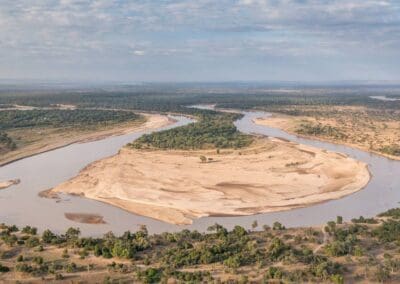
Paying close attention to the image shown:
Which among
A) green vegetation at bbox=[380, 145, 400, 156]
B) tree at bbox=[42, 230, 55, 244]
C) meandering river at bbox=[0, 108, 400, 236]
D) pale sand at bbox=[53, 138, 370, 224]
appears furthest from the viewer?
green vegetation at bbox=[380, 145, 400, 156]

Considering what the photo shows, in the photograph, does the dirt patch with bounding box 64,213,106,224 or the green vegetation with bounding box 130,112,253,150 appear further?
the green vegetation with bounding box 130,112,253,150

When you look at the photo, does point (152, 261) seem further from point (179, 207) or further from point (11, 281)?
point (179, 207)

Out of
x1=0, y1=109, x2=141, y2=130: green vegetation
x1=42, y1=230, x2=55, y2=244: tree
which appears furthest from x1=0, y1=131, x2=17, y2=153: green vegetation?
x1=42, y1=230, x2=55, y2=244: tree

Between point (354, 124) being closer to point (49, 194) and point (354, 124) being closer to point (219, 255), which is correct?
point (49, 194)

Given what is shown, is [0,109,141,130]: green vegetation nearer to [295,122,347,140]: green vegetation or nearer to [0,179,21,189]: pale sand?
[295,122,347,140]: green vegetation

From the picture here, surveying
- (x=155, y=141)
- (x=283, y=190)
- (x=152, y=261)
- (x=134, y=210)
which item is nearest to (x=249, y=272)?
(x=152, y=261)

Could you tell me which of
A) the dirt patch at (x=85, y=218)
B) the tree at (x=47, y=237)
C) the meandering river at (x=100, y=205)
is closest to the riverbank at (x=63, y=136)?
the meandering river at (x=100, y=205)

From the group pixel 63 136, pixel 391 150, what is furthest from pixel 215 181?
pixel 63 136

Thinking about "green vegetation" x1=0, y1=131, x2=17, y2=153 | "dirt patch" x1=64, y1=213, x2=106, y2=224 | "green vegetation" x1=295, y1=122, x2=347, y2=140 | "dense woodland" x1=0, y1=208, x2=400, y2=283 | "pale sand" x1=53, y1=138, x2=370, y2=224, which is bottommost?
"dirt patch" x1=64, y1=213, x2=106, y2=224
